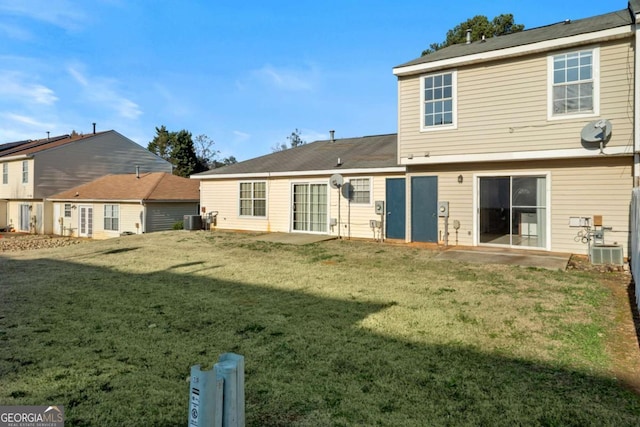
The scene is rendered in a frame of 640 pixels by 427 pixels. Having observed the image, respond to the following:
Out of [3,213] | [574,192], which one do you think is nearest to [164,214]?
[3,213]

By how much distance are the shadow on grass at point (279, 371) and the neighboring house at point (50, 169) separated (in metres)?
25.5

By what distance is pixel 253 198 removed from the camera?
54.7 ft

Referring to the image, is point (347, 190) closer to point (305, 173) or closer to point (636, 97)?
point (305, 173)

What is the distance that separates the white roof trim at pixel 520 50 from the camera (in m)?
8.84

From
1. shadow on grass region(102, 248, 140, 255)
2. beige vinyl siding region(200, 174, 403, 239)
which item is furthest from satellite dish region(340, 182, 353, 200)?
shadow on grass region(102, 248, 140, 255)

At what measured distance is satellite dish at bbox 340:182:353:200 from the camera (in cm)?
1407

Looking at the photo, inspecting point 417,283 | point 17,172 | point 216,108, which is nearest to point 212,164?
point 216,108

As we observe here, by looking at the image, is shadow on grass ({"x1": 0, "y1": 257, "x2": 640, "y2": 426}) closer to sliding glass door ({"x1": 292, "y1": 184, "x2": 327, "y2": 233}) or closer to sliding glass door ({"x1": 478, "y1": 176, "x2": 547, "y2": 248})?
sliding glass door ({"x1": 478, "y1": 176, "x2": 547, "y2": 248})

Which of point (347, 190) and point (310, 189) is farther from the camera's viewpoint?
point (310, 189)

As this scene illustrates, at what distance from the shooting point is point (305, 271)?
8.65 meters

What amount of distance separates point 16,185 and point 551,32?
33.3 m

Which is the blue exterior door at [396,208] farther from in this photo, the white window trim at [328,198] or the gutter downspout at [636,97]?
the gutter downspout at [636,97]

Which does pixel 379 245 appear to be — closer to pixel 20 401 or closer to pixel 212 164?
pixel 20 401

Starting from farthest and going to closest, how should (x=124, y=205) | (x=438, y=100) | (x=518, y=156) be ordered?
(x=124, y=205), (x=438, y=100), (x=518, y=156)
